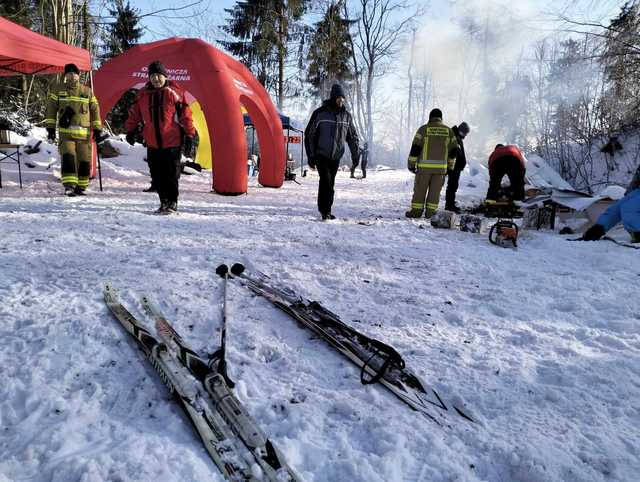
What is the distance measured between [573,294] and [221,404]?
2836 mm

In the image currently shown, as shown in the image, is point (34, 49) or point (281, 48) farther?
point (281, 48)

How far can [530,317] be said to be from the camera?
278 cm

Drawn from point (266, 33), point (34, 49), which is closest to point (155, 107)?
point (34, 49)

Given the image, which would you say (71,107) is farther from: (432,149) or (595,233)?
(595,233)

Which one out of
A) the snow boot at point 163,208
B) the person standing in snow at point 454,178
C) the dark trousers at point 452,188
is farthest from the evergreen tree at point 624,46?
the snow boot at point 163,208

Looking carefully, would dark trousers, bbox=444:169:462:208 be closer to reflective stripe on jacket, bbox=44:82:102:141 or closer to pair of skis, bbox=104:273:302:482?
reflective stripe on jacket, bbox=44:82:102:141

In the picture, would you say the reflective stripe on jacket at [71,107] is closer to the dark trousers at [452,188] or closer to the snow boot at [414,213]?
the snow boot at [414,213]

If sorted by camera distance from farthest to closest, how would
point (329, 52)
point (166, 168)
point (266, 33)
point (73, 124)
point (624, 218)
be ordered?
point (329, 52), point (266, 33), point (73, 124), point (166, 168), point (624, 218)

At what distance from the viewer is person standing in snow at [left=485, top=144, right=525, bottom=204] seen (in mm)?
7762

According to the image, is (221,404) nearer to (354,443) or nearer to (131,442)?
(131,442)

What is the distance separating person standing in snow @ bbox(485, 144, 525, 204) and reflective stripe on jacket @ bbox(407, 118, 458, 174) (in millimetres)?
1801

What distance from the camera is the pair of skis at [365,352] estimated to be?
1.80 m

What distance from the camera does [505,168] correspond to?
7855 millimetres

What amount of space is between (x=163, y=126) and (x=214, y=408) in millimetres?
4405
